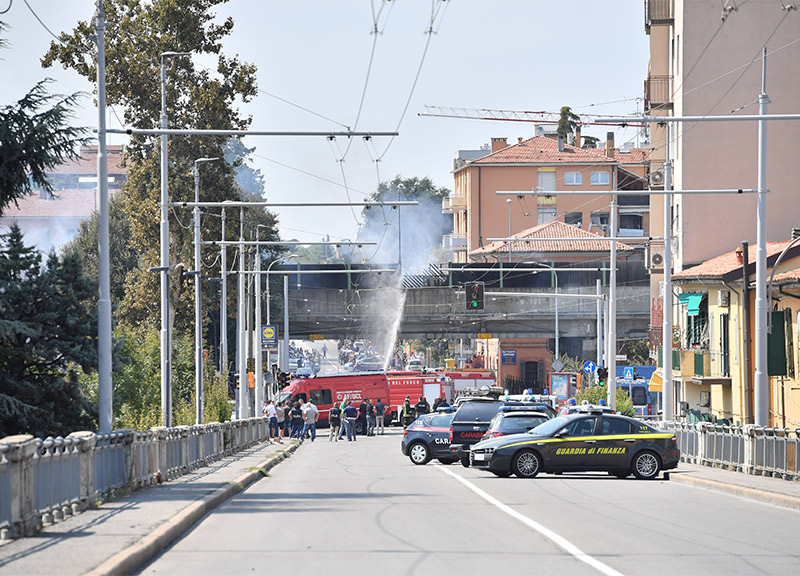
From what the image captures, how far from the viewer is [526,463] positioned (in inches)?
1060

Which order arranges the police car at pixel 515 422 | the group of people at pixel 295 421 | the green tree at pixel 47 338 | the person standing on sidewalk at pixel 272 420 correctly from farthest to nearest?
the group of people at pixel 295 421, the person standing on sidewalk at pixel 272 420, the green tree at pixel 47 338, the police car at pixel 515 422

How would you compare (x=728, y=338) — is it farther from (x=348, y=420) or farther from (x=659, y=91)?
(x=659, y=91)

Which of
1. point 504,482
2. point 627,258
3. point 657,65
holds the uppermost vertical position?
point 657,65

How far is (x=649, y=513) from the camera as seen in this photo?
58.4ft

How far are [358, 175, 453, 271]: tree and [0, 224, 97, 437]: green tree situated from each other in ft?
331

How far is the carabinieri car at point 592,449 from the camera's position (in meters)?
26.6

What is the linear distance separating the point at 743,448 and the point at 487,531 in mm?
13984

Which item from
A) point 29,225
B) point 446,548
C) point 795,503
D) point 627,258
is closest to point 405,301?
point 627,258

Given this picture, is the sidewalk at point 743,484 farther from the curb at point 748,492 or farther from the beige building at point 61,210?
the beige building at point 61,210

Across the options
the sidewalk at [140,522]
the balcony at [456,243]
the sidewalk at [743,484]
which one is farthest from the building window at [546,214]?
the sidewalk at [140,522]

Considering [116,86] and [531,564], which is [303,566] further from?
[116,86]

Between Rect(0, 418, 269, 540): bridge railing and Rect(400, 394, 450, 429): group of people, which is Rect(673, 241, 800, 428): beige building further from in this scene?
Rect(0, 418, 269, 540): bridge railing

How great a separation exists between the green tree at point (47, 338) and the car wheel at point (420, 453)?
886 cm

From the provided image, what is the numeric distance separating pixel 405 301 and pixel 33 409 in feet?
192
